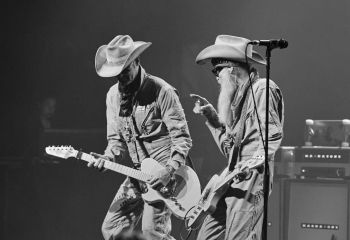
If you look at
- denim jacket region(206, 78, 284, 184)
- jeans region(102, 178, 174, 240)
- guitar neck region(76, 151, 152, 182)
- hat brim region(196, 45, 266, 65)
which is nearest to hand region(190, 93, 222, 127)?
denim jacket region(206, 78, 284, 184)

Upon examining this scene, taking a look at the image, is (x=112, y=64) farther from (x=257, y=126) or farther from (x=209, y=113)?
(x=257, y=126)

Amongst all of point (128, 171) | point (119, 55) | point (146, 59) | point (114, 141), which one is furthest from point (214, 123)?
point (146, 59)

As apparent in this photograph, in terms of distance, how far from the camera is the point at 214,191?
5613 millimetres

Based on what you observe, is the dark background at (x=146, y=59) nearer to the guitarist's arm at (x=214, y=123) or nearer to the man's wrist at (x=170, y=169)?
the man's wrist at (x=170, y=169)

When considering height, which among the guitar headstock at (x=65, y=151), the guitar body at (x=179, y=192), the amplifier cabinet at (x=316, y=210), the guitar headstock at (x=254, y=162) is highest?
the guitar headstock at (x=254, y=162)

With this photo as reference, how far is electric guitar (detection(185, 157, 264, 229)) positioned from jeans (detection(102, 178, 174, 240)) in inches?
11.1

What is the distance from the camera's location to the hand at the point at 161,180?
6090mm

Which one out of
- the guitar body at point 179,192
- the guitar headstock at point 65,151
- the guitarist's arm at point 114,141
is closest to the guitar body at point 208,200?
→ the guitar body at point 179,192

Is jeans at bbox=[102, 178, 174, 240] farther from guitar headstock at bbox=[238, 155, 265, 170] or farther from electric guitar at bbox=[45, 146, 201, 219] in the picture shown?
guitar headstock at bbox=[238, 155, 265, 170]

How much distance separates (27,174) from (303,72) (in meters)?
3.17

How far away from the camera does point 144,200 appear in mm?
6172

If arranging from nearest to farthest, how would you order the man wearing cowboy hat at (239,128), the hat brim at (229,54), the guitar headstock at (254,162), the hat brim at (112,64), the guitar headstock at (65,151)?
the guitar headstock at (254,162) → the man wearing cowboy hat at (239,128) → the hat brim at (229,54) → the hat brim at (112,64) → the guitar headstock at (65,151)

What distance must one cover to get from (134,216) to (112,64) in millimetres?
1373

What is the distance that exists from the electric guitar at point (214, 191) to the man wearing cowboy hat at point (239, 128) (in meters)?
0.04
